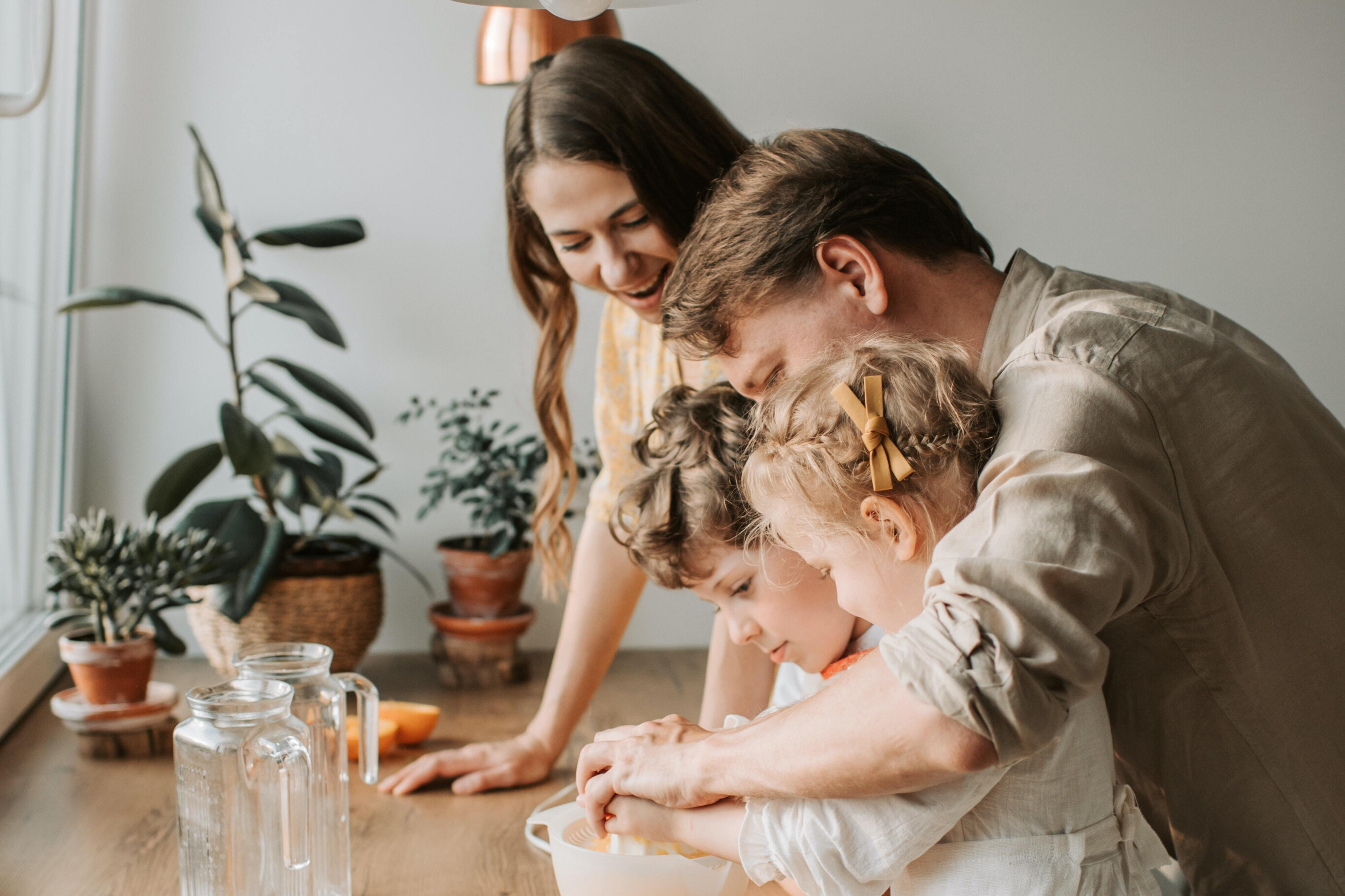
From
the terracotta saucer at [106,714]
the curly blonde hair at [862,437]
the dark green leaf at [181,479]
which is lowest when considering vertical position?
the terracotta saucer at [106,714]

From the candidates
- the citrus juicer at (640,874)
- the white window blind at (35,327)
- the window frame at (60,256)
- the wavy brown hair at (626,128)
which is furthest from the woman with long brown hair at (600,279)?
the window frame at (60,256)

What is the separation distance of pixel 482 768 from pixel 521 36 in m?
1.09

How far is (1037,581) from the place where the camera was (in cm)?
62

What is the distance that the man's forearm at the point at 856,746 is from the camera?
638mm

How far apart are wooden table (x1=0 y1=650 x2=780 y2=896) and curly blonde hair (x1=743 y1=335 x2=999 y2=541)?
0.46 metres

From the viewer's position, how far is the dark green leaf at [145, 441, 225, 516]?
1.93 meters

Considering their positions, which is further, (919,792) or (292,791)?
(292,791)

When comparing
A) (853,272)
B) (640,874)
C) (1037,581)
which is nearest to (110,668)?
(640,874)

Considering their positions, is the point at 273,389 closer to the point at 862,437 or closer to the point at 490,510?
the point at 490,510

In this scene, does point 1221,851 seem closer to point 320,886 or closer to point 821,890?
point 821,890

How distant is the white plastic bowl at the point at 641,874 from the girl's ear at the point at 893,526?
12.2 inches

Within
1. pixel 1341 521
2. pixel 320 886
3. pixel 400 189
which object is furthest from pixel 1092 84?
pixel 320 886

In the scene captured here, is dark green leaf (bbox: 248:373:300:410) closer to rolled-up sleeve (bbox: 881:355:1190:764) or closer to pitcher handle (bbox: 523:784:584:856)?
pitcher handle (bbox: 523:784:584:856)

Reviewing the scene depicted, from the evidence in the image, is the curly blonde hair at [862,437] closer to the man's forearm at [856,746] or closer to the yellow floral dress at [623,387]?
the man's forearm at [856,746]
